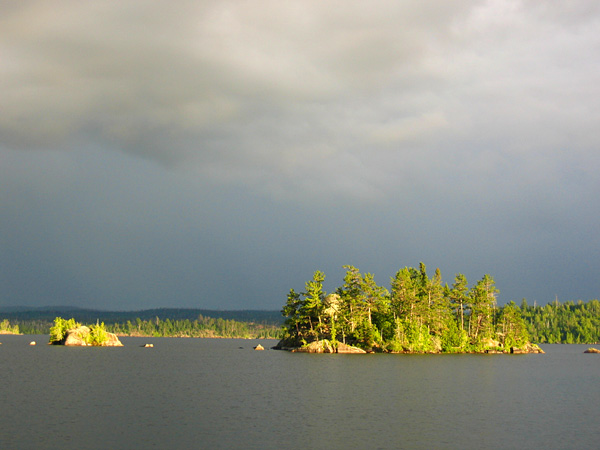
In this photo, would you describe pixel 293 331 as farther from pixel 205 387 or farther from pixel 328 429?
pixel 328 429

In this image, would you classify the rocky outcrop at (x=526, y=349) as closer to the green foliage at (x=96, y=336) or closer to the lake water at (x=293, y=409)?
the lake water at (x=293, y=409)

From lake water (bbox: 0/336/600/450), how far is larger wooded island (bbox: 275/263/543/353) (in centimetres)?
4628

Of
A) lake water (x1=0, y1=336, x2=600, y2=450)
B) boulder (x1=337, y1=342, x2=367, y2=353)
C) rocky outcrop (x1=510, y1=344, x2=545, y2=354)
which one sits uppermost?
lake water (x1=0, y1=336, x2=600, y2=450)

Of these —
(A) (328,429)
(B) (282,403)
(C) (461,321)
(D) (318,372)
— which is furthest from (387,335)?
(A) (328,429)

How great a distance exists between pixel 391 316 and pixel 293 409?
90851 millimetres

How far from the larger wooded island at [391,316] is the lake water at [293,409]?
46280 mm

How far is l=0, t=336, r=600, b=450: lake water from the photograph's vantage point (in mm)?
39281

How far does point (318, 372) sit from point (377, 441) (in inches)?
1976

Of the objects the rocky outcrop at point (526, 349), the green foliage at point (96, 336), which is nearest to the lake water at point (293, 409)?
the green foliage at point (96, 336)

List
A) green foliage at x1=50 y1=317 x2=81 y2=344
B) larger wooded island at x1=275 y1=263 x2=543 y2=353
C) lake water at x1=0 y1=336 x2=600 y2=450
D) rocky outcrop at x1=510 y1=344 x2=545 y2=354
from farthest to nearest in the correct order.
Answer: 1. green foliage at x1=50 y1=317 x2=81 y2=344
2. rocky outcrop at x1=510 y1=344 x2=545 y2=354
3. larger wooded island at x1=275 y1=263 x2=543 y2=353
4. lake water at x1=0 y1=336 x2=600 y2=450

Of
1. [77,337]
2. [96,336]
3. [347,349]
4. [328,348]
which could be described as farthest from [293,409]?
[77,337]

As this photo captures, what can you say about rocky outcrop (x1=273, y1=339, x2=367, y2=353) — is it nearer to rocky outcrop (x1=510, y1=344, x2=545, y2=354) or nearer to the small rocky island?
rocky outcrop (x1=510, y1=344, x2=545, y2=354)

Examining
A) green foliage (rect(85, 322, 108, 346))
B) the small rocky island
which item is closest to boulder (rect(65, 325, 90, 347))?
the small rocky island

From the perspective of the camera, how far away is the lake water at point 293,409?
129 ft
